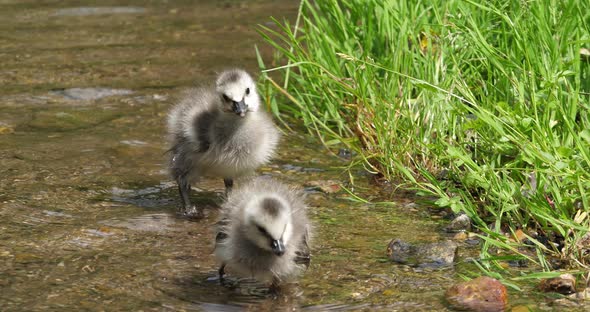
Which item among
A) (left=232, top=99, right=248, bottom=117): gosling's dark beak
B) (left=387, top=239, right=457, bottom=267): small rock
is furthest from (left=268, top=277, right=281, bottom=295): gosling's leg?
(left=232, top=99, right=248, bottom=117): gosling's dark beak

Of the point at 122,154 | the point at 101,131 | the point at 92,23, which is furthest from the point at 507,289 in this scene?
the point at 92,23

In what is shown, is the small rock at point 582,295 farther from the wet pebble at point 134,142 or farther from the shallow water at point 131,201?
the wet pebble at point 134,142

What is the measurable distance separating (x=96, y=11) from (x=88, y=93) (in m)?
3.26

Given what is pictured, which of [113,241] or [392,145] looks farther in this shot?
[392,145]

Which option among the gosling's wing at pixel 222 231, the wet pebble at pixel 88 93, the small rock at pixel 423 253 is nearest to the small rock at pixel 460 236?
the small rock at pixel 423 253

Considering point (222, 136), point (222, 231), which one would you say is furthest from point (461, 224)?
point (222, 136)

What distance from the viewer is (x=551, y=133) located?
5.04 meters

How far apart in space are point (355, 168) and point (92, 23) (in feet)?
16.6

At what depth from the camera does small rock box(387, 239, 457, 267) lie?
16.4ft

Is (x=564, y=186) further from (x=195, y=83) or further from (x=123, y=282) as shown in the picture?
(x=195, y=83)

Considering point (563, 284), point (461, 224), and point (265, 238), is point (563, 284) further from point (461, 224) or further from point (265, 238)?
point (265, 238)

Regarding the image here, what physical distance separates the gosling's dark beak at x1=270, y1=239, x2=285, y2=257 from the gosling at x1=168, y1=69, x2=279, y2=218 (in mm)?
1562

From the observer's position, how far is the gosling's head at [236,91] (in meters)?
5.95

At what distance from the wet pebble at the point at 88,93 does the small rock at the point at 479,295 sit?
4.61 meters
